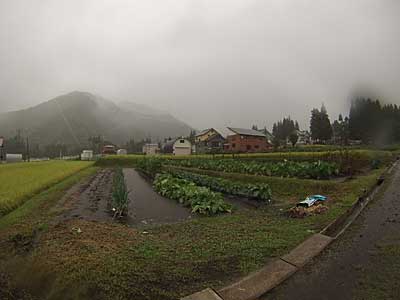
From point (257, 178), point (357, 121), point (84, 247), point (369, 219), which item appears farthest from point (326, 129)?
point (84, 247)

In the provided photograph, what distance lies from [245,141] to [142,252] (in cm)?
5008

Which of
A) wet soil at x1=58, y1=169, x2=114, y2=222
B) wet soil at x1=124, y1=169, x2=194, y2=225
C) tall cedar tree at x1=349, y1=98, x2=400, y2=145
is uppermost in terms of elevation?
tall cedar tree at x1=349, y1=98, x2=400, y2=145

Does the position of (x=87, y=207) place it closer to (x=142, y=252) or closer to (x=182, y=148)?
(x=142, y=252)

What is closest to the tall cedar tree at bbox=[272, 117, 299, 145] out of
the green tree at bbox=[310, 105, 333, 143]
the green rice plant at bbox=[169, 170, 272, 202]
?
the green tree at bbox=[310, 105, 333, 143]

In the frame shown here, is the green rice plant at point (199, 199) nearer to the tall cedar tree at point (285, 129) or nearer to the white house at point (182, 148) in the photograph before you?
the white house at point (182, 148)

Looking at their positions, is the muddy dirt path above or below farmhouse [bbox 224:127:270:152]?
below

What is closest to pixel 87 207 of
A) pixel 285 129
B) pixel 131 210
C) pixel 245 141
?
pixel 131 210

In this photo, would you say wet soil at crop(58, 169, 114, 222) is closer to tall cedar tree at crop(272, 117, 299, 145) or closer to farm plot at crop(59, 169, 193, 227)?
farm plot at crop(59, 169, 193, 227)

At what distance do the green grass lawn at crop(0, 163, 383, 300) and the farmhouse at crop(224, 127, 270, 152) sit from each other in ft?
146

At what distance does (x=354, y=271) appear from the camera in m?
4.07

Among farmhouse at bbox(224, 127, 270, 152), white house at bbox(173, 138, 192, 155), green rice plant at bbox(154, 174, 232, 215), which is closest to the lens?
green rice plant at bbox(154, 174, 232, 215)

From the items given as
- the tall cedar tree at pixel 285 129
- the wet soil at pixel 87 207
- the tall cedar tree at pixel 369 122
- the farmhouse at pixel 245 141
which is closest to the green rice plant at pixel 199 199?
the wet soil at pixel 87 207

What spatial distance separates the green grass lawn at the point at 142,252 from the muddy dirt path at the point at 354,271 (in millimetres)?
679

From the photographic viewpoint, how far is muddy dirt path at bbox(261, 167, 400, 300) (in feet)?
11.5
